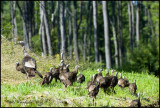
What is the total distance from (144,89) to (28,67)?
13.3ft

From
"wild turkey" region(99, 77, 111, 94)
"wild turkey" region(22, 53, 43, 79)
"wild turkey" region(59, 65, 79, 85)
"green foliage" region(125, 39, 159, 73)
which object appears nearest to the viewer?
"wild turkey" region(99, 77, 111, 94)

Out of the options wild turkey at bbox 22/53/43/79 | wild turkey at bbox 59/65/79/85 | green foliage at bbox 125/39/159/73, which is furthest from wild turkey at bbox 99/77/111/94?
green foliage at bbox 125/39/159/73

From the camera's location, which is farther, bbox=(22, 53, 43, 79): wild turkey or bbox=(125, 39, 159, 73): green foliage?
→ bbox=(125, 39, 159, 73): green foliage

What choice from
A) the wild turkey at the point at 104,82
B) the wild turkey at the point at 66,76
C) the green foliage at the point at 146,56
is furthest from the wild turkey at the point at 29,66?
the green foliage at the point at 146,56

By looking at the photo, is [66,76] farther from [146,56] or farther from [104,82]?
[146,56]

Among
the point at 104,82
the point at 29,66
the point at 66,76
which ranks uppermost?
the point at 29,66

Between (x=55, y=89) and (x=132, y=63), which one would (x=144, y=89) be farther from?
(x=132, y=63)

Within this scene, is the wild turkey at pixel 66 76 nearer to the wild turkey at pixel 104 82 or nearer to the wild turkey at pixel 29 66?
the wild turkey at pixel 29 66

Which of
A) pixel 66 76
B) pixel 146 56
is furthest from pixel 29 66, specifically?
pixel 146 56

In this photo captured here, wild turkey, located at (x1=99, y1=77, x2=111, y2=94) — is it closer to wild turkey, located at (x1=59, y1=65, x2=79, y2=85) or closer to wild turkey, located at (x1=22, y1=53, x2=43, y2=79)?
wild turkey, located at (x1=59, y1=65, x2=79, y2=85)

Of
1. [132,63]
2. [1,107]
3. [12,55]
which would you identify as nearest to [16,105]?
[1,107]

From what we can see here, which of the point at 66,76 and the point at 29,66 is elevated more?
the point at 29,66

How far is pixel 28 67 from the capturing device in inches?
309

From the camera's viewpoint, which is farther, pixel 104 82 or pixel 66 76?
pixel 66 76
